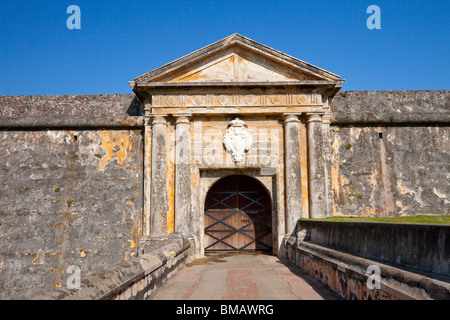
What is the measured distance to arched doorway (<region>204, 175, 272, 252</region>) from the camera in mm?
10234

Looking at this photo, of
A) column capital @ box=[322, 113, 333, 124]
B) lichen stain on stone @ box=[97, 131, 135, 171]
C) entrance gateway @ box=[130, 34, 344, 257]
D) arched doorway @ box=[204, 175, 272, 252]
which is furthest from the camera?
arched doorway @ box=[204, 175, 272, 252]

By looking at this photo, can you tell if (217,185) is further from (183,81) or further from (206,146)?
(183,81)

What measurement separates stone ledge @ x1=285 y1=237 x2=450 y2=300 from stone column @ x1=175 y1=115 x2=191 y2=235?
326cm

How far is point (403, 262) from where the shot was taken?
3.35m

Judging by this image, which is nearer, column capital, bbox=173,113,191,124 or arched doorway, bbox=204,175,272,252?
column capital, bbox=173,113,191,124

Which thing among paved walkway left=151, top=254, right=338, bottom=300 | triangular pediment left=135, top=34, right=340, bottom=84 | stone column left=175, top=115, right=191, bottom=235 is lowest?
paved walkway left=151, top=254, right=338, bottom=300

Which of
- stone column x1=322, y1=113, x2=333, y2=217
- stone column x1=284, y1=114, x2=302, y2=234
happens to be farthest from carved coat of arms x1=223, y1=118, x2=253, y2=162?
stone column x1=322, y1=113, x2=333, y2=217

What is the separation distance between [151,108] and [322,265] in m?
6.04

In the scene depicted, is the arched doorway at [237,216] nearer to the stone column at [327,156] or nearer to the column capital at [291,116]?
the stone column at [327,156]

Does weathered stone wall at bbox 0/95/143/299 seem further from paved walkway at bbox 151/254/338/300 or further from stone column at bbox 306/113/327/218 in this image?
stone column at bbox 306/113/327/218

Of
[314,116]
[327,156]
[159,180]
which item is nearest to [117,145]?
[159,180]
